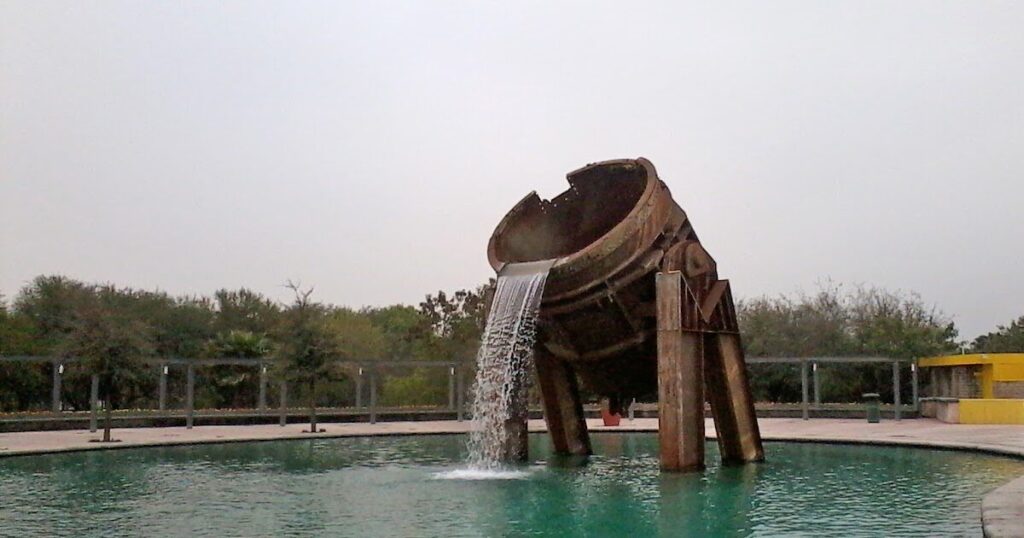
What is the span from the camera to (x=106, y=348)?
24078 mm

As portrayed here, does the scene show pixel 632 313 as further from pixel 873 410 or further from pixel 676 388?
pixel 873 410

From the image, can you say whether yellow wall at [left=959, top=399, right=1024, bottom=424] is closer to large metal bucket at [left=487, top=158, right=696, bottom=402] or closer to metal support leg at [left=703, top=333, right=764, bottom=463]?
metal support leg at [left=703, top=333, right=764, bottom=463]

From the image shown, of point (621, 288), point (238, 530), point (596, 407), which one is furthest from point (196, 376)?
point (238, 530)

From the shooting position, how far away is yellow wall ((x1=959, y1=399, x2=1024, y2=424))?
27000 millimetres

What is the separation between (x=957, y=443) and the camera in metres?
19.8

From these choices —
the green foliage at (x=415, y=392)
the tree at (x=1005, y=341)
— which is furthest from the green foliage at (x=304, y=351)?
the tree at (x=1005, y=341)

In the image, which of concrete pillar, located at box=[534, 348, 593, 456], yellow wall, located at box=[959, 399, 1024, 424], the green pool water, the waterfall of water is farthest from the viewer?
yellow wall, located at box=[959, 399, 1024, 424]

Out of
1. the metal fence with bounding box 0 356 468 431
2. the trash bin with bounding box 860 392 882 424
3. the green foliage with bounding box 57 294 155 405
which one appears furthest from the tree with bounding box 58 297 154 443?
the trash bin with bounding box 860 392 882 424

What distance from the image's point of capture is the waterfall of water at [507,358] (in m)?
15.2

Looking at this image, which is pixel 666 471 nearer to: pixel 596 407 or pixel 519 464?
pixel 519 464

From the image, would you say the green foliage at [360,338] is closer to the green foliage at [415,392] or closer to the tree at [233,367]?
the green foliage at [415,392]

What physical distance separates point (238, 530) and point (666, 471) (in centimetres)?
661

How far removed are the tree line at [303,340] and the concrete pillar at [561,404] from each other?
12.0 metres

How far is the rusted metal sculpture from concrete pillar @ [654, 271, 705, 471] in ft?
0.05
